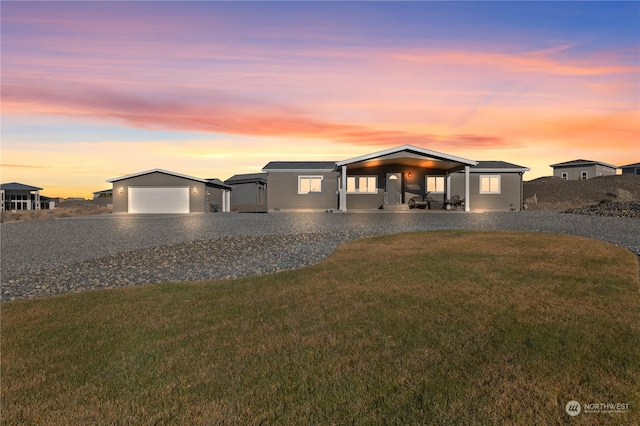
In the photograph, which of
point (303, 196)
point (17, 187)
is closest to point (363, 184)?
point (303, 196)

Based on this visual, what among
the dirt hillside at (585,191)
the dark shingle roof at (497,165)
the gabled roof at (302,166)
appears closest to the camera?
the gabled roof at (302,166)

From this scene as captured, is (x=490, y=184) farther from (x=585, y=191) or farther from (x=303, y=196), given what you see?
(x=585, y=191)

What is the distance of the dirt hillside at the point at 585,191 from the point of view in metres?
45.2

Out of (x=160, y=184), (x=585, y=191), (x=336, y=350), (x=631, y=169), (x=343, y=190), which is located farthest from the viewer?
(x=631, y=169)

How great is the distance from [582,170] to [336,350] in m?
70.6

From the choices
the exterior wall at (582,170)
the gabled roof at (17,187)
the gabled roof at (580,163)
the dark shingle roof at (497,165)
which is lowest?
the gabled roof at (17,187)

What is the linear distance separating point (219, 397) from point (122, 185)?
120 feet

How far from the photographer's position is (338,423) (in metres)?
3.64

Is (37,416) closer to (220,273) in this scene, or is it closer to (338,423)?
(338,423)

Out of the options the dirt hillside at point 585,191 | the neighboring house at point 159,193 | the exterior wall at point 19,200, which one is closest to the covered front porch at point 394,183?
the neighboring house at point 159,193

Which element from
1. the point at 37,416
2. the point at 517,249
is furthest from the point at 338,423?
the point at 517,249

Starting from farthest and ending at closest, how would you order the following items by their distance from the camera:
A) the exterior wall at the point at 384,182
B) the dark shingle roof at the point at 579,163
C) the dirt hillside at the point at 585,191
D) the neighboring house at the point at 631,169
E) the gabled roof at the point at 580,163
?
the neighboring house at the point at 631,169 → the dark shingle roof at the point at 579,163 → the gabled roof at the point at 580,163 → the dirt hillside at the point at 585,191 → the exterior wall at the point at 384,182

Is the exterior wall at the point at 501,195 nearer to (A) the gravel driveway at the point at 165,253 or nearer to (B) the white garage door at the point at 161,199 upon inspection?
(A) the gravel driveway at the point at 165,253

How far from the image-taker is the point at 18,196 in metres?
57.1
